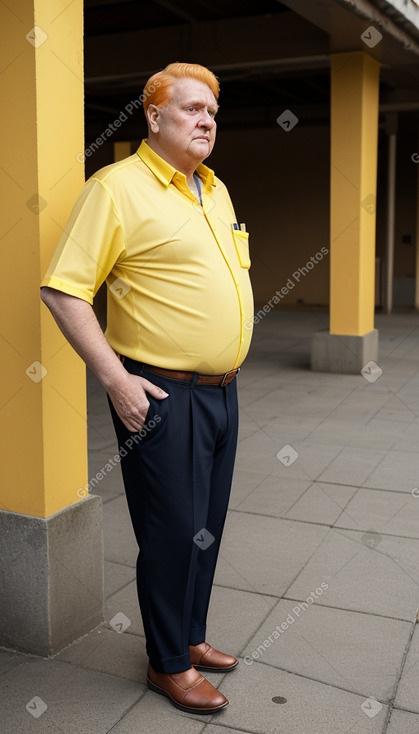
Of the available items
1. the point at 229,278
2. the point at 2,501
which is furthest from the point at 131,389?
the point at 2,501

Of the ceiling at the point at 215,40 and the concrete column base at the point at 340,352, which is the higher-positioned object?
the ceiling at the point at 215,40

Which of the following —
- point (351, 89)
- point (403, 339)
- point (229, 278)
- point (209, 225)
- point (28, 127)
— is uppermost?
point (351, 89)

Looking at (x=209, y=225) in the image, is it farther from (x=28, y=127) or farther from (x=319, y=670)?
(x=319, y=670)

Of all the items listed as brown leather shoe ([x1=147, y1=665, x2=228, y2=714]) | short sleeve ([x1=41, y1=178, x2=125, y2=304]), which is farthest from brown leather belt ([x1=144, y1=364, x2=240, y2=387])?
brown leather shoe ([x1=147, y1=665, x2=228, y2=714])

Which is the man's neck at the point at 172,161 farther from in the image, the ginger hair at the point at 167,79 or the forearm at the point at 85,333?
the forearm at the point at 85,333

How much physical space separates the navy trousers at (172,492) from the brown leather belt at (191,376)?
14mm

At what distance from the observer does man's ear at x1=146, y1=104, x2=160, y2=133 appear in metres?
2.45

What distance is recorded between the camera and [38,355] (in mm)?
2779

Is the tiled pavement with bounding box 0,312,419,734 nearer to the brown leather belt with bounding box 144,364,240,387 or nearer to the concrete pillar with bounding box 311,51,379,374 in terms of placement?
the brown leather belt with bounding box 144,364,240,387

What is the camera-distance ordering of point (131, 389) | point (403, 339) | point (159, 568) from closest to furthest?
point (131, 389) → point (159, 568) → point (403, 339)

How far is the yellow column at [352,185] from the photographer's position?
28.0 ft

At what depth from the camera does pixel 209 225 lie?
8.24ft

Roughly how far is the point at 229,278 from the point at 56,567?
4.05 ft

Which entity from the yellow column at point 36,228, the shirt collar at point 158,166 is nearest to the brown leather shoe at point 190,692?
the yellow column at point 36,228
